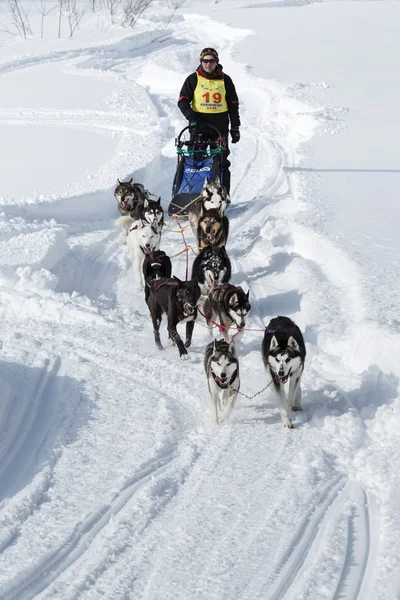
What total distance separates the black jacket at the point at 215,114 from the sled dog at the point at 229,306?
120 inches

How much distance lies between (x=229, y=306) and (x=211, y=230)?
1.56 metres

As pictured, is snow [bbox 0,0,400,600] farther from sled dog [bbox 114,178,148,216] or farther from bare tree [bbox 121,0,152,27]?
bare tree [bbox 121,0,152,27]

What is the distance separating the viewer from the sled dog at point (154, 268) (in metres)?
6.23

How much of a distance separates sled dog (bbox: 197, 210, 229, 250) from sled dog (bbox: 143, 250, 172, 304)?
774 mm

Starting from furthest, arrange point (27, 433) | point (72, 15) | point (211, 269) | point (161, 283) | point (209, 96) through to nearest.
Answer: point (72, 15) → point (209, 96) → point (211, 269) → point (161, 283) → point (27, 433)

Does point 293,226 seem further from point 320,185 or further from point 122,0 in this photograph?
point 122,0

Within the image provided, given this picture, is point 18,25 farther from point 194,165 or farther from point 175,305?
point 175,305

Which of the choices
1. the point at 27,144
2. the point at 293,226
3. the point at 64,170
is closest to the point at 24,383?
the point at 293,226

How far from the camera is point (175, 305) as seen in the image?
19.1ft

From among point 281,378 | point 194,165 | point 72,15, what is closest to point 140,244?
point 194,165

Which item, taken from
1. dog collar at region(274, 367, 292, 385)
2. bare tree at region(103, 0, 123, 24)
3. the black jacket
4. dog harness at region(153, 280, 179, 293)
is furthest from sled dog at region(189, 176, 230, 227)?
bare tree at region(103, 0, 123, 24)

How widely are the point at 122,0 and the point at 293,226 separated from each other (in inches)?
954

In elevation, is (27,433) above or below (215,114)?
below

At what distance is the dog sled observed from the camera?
8.43m
